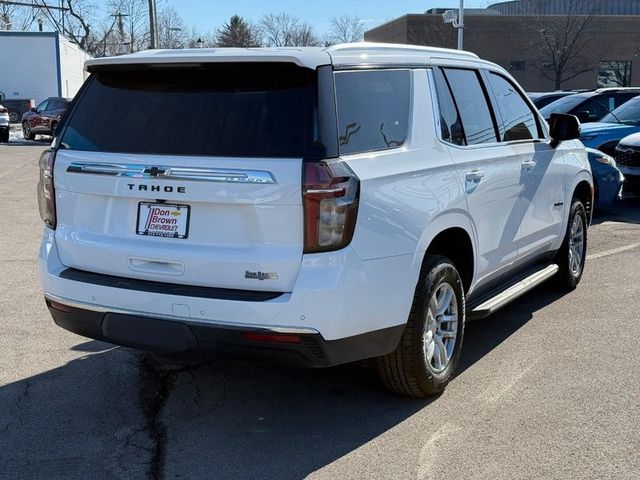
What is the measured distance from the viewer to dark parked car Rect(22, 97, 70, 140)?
29281mm

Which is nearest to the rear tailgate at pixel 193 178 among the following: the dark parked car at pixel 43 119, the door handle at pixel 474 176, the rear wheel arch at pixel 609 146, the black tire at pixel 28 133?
the door handle at pixel 474 176

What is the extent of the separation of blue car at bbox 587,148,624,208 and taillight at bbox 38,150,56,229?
8.03 metres

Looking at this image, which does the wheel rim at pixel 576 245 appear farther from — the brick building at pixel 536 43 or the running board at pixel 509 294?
the brick building at pixel 536 43

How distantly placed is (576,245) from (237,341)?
13.9ft

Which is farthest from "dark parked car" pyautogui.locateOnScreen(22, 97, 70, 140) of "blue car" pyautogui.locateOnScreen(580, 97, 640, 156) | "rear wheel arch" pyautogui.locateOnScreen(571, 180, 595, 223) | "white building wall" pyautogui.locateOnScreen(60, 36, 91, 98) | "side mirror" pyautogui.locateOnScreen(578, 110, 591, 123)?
"rear wheel arch" pyautogui.locateOnScreen(571, 180, 595, 223)

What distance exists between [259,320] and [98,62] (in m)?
1.71

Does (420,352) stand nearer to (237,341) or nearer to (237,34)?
(237,341)

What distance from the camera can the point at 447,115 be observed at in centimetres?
466

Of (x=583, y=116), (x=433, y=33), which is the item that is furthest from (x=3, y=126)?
(x=433, y=33)

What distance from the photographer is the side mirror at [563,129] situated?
6070mm

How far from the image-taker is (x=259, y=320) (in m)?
3.60

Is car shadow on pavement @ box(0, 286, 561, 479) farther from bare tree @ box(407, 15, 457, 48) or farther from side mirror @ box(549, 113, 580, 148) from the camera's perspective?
bare tree @ box(407, 15, 457, 48)

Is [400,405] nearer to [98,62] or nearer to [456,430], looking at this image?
[456,430]

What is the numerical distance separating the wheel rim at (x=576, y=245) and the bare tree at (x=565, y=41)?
48136mm
